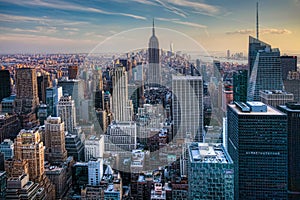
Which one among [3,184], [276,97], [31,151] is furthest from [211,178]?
[276,97]

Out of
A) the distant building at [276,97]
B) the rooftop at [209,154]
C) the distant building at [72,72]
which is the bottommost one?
the rooftop at [209,154]

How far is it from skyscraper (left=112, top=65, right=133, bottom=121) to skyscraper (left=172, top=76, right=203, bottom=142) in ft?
2.65

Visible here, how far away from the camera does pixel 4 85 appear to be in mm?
7828

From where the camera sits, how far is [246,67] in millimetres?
6980

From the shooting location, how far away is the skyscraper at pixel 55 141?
603 centimetres

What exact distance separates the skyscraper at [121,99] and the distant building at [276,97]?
93.0 inches

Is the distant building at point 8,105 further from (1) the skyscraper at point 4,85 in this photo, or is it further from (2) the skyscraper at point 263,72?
(2) the skyscraper at point 263,72

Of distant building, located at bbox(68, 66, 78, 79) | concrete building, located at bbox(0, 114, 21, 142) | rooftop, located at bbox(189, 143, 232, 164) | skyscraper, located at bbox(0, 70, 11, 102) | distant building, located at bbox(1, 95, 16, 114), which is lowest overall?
concrete building, located at bbox(0, 114, 21, 142)

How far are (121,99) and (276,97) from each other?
9.16 feet

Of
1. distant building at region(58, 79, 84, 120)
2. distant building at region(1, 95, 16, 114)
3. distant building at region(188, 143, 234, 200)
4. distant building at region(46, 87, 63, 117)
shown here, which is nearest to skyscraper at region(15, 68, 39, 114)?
distant building at region(1, 95, 16, 114)

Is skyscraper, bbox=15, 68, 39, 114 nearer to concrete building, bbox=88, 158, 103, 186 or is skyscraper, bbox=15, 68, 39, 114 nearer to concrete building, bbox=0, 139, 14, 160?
concrete building, bbox=0, 139, 14, 160

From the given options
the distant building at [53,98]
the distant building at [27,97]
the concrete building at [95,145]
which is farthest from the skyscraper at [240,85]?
the distant building at [27,97]

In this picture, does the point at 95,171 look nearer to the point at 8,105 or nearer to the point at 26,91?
Result: the point at 8,105

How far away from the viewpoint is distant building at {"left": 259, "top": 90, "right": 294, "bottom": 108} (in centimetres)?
590
